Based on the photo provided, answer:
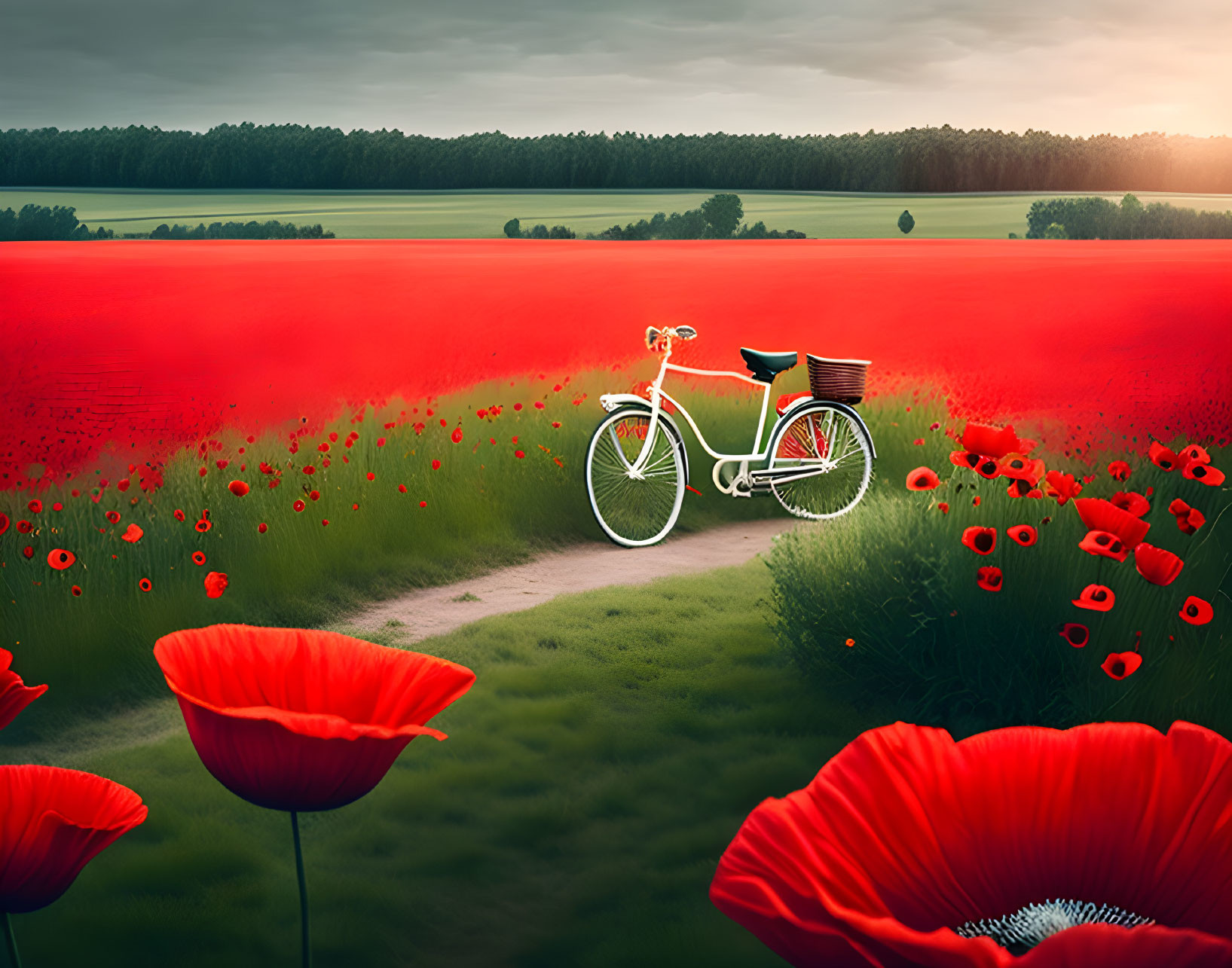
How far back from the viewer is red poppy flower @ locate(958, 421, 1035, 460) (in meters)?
3.55

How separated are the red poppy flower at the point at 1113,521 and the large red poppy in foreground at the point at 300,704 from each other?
2.11 metres

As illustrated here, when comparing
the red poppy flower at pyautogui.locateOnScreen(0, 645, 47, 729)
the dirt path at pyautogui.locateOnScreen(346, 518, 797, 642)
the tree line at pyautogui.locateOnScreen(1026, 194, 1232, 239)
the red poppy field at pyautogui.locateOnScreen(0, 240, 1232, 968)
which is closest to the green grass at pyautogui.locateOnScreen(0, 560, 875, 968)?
the red poppy field at pyautogui.locateOnScreen(0, 240, 1232, 968)

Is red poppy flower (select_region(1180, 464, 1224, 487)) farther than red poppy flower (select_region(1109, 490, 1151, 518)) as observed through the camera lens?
Yes

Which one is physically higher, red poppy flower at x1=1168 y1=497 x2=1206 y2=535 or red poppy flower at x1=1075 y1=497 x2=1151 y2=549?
red poppy flower at x1=1075 y1=497 x2=1151 y2=549

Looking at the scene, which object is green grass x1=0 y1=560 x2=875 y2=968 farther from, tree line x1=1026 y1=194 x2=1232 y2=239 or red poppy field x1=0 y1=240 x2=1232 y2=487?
tree line x1=1026 y1=194 x2=1232 y2=239

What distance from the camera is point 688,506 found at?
7766 millimetres

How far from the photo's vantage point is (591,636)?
5172 mm

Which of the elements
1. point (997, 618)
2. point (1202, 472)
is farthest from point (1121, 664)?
point (997, 618)

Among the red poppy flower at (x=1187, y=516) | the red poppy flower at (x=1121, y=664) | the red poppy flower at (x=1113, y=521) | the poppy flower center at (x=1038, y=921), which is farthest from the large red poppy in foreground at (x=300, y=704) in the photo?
the red poppy flower at (x=1187, y=516)

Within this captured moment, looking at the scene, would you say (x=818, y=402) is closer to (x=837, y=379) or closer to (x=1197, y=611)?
(x=837, y=379)

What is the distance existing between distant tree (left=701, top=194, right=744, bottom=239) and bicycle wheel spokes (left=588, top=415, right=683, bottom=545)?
217 inches

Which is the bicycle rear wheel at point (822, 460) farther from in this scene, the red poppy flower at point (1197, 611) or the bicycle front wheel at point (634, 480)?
the red poppy flower at point (1197, 611)

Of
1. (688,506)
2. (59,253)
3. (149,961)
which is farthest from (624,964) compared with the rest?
(59,253)

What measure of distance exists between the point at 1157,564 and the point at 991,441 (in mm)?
890
